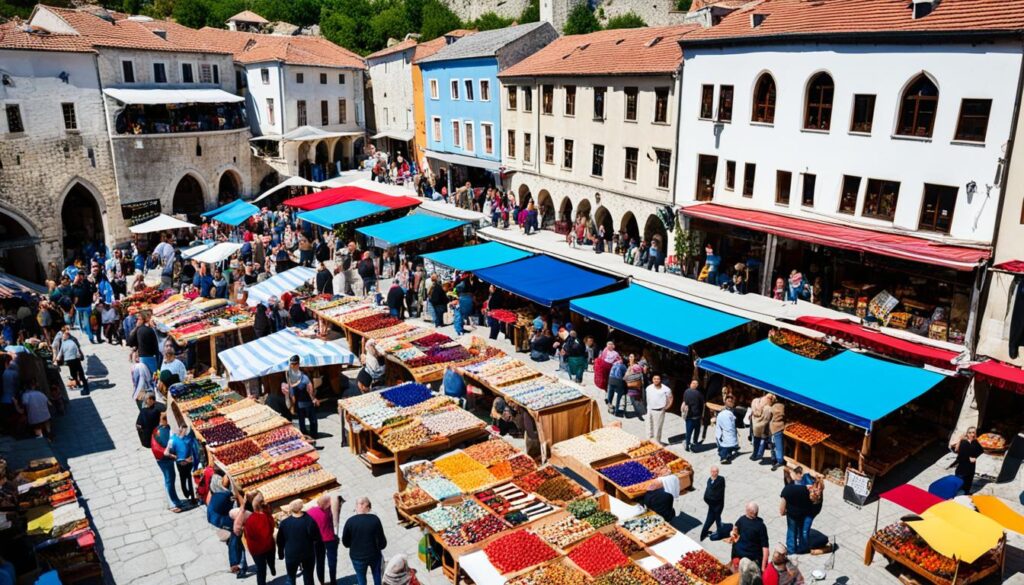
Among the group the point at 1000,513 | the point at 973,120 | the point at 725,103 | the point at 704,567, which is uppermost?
the point at 725,103

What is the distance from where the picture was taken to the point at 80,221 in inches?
1335

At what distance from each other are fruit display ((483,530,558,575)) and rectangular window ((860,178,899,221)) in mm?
11999

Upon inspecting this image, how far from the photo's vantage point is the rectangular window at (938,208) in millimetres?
15680

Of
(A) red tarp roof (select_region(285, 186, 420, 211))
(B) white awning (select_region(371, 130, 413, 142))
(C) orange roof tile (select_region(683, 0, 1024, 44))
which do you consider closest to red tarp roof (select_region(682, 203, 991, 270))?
(C) orange roof tile (select_region(683, 0, 1024, 44))

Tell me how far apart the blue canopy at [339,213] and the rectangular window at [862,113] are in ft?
52.0

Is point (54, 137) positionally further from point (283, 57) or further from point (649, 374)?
point (649, 374)

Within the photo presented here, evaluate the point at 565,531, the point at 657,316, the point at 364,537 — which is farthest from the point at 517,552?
the point at 657,316

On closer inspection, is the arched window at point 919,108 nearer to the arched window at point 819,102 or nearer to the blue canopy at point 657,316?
the arched window at point 819,102

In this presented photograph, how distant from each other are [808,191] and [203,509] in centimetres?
1539

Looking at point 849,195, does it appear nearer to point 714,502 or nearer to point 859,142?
point 859,142

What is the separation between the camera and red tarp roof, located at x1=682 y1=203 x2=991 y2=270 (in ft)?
48.2

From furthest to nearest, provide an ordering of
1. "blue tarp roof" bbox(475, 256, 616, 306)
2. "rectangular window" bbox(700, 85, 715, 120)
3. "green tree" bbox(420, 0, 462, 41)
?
"green tree" bbox(420, 0, 462, 41) → "rectangular window" bbox(700, 85, 715, 120) → "blue tarp roof" bbox(475, 256, 616, 306)

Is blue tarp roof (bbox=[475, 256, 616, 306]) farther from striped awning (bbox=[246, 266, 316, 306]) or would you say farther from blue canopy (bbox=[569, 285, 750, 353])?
striped awning (bbox=[246, 266, 316, 306])

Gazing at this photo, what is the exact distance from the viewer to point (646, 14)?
2398 inches
